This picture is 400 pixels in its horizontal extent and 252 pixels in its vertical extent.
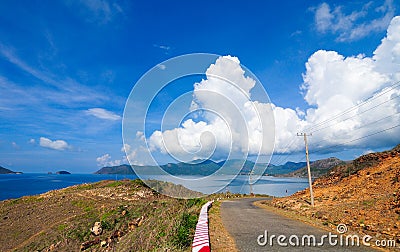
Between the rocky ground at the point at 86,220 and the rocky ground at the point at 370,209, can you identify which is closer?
the rocky ground at the point at 370,209

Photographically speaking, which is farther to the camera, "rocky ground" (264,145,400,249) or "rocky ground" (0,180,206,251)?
"rocky ground" (0,180,206,251)

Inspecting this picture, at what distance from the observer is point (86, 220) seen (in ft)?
95.5

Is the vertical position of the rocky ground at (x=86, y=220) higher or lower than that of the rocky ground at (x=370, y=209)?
lower

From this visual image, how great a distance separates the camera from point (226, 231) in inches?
490

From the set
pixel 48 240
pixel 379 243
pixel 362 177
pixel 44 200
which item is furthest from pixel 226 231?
pixel 44 200

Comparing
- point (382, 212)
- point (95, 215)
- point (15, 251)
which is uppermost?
point (382, 212)

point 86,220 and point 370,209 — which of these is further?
point 86,220

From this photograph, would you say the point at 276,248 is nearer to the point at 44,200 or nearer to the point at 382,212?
the point at 382,212

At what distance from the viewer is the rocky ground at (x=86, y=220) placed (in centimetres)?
2189

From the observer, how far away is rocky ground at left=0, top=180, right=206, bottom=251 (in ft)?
71.8

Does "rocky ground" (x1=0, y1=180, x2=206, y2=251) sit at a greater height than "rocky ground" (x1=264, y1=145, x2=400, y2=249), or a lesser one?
lesser

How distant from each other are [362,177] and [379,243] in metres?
19.0

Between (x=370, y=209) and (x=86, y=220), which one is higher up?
(x=370, y=209)

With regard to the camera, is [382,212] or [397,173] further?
[397,173]
